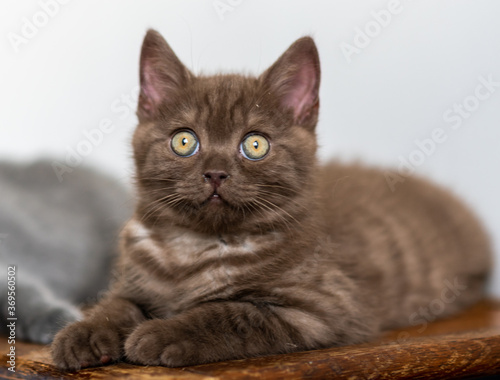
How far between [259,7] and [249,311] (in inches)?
56.0

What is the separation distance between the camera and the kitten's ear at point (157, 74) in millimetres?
1559

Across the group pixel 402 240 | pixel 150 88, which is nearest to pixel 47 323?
pixel 150 88

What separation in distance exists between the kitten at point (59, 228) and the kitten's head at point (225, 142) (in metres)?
0.57

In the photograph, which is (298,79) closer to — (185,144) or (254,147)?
(254,147)

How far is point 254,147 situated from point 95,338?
587 millimetres

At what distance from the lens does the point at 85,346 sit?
4.22 ft

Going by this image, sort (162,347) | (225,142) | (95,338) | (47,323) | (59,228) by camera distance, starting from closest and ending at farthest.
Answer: (162,347)
(95,338)
(225,142)
(47,323)
(59,228)

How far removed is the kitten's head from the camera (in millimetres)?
1401

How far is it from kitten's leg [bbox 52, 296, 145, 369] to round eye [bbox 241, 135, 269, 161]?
50cm

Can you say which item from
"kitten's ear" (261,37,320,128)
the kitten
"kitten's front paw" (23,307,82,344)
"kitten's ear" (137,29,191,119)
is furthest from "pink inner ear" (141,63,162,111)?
"kitten's front paw" (23,307,82,344)

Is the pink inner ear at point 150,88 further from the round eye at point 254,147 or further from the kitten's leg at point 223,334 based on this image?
the kitten's leg at point 223,334

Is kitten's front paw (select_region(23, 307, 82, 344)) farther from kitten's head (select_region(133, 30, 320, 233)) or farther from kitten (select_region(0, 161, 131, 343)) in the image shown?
kitten's head (select_region(133, 30, 320, 233))

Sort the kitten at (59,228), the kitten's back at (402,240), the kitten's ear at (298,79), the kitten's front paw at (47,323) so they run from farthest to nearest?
the kitten at (59,228) < the kitten's back at (402,240) < the kitten's front paw at (47,323) < the kitten's ear at (298,79)

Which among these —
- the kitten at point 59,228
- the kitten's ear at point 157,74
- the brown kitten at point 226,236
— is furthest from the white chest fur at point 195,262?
the kitten at point 59,228
